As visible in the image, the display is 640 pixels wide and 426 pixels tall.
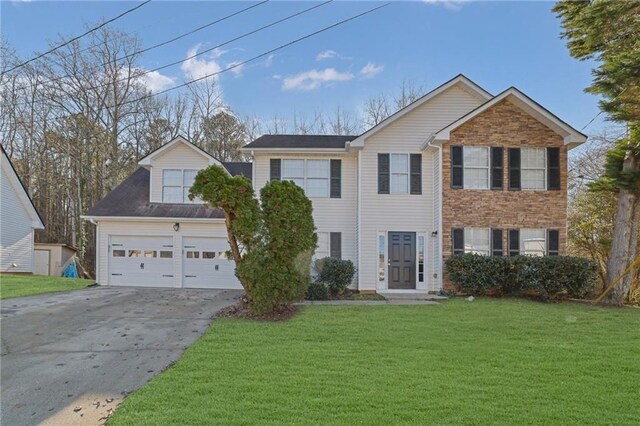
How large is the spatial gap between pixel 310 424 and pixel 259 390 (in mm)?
1017

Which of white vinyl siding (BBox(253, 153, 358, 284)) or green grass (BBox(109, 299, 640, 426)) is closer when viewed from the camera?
green grass (BBox(109, 299, 640, 426))

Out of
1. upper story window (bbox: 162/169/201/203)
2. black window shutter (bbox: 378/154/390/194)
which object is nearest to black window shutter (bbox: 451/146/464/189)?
black window shutter (bbox: 378/154/390/194)

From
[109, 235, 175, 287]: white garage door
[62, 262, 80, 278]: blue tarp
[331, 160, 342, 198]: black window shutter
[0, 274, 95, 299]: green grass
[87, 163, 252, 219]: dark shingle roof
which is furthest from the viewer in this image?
[62, 262, 80, 278]: blue tarp

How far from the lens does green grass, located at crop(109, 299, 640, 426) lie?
3.87m

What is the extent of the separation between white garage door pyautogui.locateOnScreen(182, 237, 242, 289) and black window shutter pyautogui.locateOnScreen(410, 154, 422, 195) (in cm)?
743

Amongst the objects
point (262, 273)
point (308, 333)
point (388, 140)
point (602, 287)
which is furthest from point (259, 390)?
point (602, 287)

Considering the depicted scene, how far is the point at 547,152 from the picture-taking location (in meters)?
12.8

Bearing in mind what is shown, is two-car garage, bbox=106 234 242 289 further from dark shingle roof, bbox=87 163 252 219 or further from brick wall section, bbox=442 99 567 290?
brick wall section, bbox=442 99 567 290

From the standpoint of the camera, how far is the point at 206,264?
1503 centimetres

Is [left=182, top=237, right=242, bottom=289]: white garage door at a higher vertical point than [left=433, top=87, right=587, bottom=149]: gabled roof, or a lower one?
lower

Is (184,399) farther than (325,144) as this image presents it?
No

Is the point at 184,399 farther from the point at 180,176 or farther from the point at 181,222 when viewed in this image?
the point at 180,176

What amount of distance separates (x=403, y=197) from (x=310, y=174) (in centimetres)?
352

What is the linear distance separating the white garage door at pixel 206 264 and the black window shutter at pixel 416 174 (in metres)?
7.43
